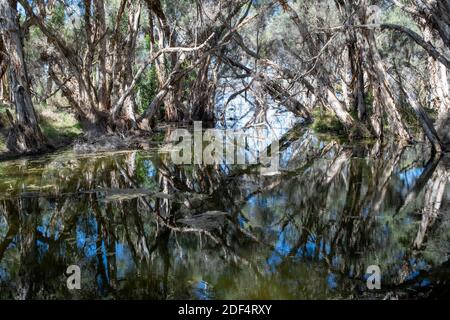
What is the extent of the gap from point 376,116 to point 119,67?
8.10 metres

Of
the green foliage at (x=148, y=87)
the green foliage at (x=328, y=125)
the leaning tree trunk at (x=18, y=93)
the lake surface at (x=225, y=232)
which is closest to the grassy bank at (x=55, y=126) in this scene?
the leaning tree trunk at (x=18, y=93)

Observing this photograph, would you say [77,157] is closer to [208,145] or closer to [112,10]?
[208,145]

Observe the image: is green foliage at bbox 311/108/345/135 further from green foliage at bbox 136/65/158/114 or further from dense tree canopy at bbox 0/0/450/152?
green foliage at bbox 136/65/158/114

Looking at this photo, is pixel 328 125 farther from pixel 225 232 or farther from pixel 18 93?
pixel 225 232

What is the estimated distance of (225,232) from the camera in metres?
4.77

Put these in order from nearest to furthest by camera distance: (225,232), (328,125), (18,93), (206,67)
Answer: (225,232) < (18,93) < (328,125) < (206,67)

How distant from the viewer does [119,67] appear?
14828mm

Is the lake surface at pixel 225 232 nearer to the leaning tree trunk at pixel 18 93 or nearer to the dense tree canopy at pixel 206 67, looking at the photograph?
the leaning tree trunk at pixel 18 93

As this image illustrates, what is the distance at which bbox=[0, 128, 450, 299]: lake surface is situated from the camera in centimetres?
352

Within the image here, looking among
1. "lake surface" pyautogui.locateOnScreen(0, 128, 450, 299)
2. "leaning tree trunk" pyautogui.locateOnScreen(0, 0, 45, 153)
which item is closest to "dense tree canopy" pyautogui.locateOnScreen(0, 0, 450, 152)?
"leaning tree trunk" pyautogui.locateOnScreen(0, 0, 45, 153)

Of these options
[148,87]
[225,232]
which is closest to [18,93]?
[225,232]

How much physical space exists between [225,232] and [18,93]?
780 cm

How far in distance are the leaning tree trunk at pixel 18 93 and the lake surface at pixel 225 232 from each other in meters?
2.56

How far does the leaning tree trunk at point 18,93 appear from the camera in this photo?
1045cm
